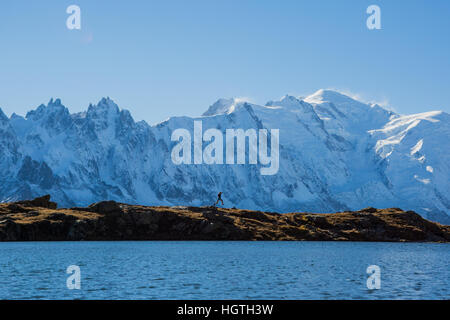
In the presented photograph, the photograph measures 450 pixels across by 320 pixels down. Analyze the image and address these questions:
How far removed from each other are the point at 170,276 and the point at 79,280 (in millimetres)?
11846

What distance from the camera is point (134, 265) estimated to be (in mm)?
98750

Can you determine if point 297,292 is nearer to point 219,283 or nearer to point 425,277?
point 219,283

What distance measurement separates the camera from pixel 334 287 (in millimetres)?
72312

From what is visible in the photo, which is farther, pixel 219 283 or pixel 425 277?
pixel 425 277

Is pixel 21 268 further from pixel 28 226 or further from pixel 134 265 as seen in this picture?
pixel 28 226
